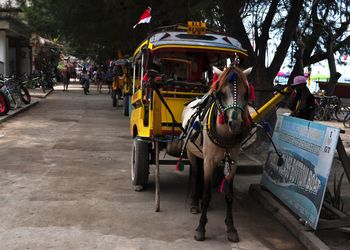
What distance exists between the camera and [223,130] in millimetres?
5098

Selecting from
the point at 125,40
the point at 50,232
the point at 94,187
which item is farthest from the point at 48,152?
the point at 125,40

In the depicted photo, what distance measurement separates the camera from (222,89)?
195 inches

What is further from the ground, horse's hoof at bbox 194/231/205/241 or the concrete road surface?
horse's hoof at bbox 194/231/205/241

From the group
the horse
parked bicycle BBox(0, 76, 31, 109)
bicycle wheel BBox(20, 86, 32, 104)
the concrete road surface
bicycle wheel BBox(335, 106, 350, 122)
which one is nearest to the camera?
the horse

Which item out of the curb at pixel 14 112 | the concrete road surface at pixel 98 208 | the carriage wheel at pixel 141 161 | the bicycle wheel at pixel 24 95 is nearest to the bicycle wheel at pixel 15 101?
the curb at pixel 14 112

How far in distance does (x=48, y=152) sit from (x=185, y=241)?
606cm

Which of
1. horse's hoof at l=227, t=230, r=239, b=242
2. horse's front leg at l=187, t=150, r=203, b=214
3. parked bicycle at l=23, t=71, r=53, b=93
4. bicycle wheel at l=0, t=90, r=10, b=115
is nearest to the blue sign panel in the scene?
horse's hoof at l=227, t=230, r=239, b=242

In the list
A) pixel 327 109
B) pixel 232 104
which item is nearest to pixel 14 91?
pixel 327 109

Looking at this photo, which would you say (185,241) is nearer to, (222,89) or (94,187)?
(222,89)

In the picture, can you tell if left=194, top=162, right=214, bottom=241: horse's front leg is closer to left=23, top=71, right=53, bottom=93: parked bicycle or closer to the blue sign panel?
the blue sign panel

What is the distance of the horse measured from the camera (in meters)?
4.85

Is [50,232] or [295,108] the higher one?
[295,108]

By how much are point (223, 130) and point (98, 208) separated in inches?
95.5

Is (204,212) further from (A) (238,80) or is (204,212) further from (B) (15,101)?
(B) (15,101)
